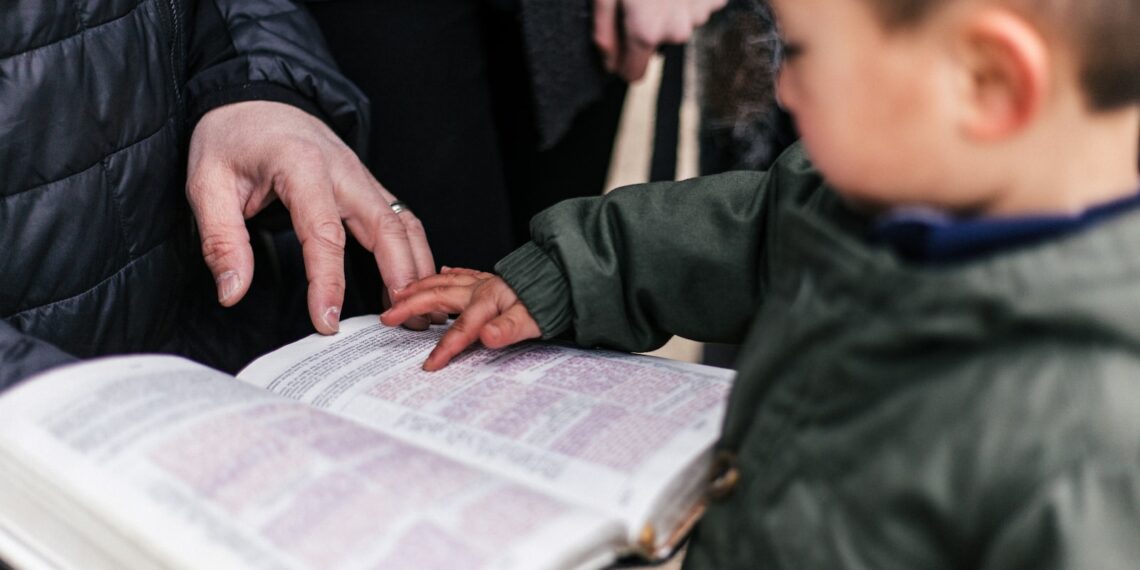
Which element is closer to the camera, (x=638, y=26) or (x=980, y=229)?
(x=980, y=229)

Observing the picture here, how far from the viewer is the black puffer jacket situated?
2.43 ft

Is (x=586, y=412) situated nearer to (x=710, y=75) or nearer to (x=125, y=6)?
(x=125, y=6)

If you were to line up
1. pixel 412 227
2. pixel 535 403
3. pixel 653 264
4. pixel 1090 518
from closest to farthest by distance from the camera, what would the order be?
pixel 1090 518
pixel 535 403
pixel 653 264
pixel 412 227

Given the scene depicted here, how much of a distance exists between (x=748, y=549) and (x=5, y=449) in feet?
1.45

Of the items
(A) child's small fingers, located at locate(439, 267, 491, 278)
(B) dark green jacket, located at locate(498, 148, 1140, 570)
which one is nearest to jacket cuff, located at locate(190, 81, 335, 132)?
(A) child's small fingers, located at locate(439, 267, 491, 278)

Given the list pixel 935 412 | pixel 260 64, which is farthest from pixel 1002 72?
pixel 260 64

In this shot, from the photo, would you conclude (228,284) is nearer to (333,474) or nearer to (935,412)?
(333,474)

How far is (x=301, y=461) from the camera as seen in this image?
0.55 meters

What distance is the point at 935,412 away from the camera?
441mm

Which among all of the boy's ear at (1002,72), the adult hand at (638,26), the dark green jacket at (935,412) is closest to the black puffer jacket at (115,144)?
the adult hand at (638,26)

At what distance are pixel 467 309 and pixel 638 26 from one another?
53 cm

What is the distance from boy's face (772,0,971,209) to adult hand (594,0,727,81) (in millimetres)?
663

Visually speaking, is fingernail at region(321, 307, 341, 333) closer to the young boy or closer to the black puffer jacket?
the black puffer jacket

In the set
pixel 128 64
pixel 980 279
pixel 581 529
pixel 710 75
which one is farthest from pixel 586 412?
pixel 710 75
